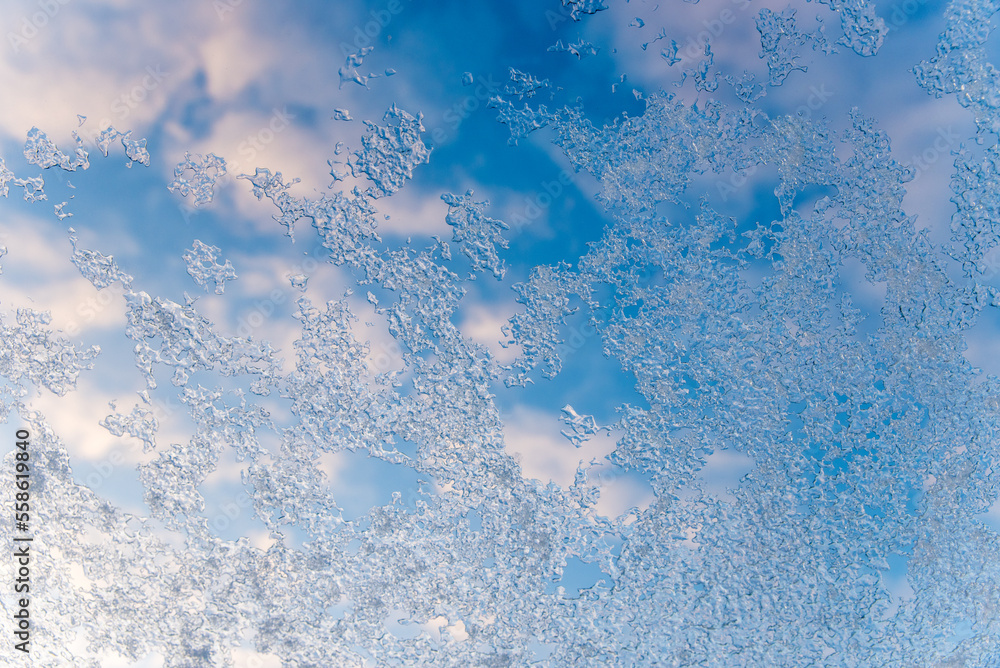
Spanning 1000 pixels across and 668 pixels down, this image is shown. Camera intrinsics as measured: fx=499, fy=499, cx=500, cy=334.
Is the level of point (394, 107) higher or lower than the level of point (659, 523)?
higher

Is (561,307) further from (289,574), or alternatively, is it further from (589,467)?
(289,574)

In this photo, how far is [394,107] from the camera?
3455 millimetres

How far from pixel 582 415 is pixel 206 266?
9.23 ft

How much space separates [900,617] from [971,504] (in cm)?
101

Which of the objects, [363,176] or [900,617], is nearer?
[363,176]

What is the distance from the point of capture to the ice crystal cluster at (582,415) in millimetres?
3506

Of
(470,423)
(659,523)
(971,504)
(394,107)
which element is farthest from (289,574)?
(971,504)

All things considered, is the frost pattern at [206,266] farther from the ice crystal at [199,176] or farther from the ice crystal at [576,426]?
the ice crystal at [576,426]

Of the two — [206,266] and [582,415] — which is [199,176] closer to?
[206,266]

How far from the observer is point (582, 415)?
3.58m

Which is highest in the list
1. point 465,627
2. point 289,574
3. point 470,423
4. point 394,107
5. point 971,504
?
point 394,107

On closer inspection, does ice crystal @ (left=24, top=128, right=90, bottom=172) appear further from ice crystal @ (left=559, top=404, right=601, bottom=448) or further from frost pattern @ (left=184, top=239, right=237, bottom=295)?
ice crystal @ (left=559, top=404, right=601, bottom=448)

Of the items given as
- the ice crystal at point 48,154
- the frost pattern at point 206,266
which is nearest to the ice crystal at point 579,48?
the frost pattern at point 206,266

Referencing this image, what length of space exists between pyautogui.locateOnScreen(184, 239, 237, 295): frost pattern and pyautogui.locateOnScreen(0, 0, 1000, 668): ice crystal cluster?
12.1 inches
